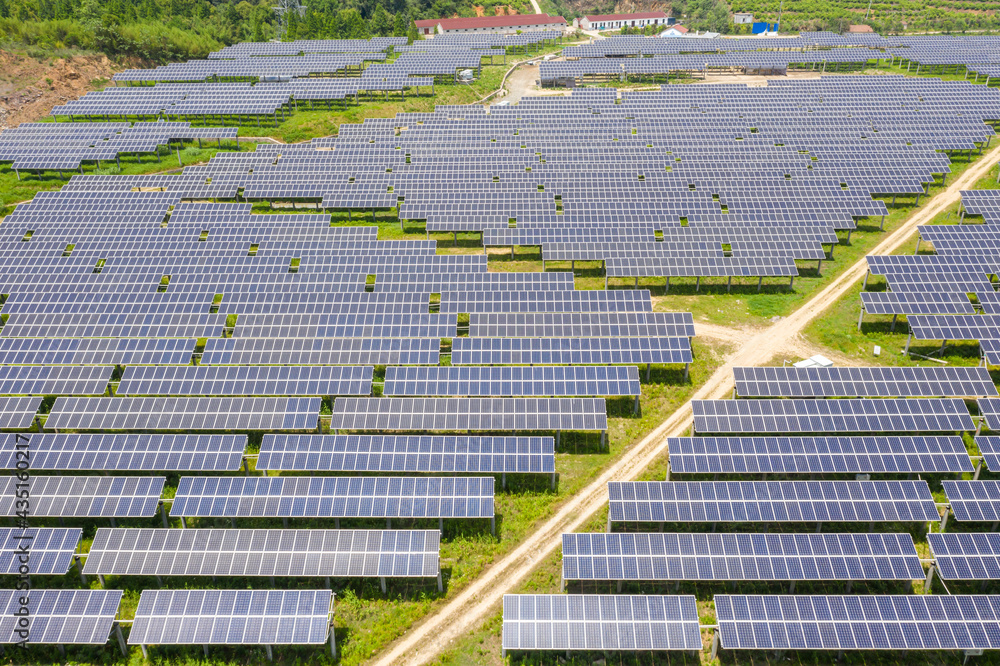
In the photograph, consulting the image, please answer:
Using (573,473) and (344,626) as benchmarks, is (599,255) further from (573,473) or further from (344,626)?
(344,626)

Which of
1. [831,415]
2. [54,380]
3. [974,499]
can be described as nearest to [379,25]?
[54,380]

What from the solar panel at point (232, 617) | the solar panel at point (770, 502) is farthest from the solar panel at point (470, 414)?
the solar panel at point (232, 617)

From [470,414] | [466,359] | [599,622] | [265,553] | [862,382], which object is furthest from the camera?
[466,359]

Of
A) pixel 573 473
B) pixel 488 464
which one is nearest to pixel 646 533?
pixel 573 473

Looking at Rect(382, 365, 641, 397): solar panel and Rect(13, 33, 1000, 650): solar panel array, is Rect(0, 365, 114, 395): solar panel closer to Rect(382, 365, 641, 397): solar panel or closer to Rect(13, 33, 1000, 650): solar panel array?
Rect(13, 33, 1000, 650): solar panel array

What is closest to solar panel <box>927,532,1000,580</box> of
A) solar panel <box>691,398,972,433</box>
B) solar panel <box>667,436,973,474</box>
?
solar panel <box>667,436,973,474</box>

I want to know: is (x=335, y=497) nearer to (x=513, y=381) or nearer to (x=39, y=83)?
(x=513, y=381)

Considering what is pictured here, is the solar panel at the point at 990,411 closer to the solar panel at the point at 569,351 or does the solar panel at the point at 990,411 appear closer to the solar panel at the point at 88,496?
the solar panel at the point at 569,351

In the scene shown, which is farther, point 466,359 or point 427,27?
point 427,27
